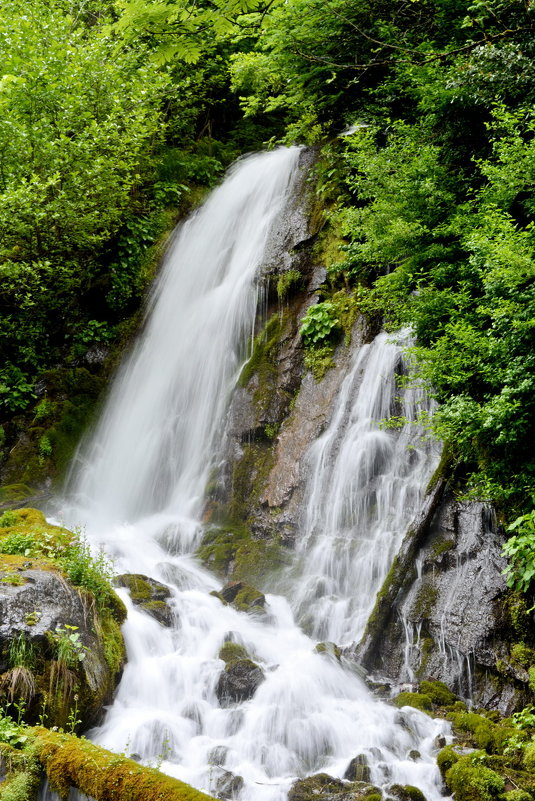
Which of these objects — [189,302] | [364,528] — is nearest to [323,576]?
[364,528]

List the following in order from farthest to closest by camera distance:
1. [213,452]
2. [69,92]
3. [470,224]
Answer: [69,92], [213,452], [470,224]

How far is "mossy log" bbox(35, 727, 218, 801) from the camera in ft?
11.6

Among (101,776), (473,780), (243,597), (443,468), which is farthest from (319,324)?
(101,776)

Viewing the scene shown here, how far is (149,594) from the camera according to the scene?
7.95 m

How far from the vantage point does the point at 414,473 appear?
881cm

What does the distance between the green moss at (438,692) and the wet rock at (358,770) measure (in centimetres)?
134

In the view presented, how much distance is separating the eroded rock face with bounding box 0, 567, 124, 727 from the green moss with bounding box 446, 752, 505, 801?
133 inches

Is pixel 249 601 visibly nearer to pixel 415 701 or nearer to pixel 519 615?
pixel 415 701

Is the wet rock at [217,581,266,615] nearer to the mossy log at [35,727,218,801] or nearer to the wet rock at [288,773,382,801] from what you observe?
the wet rock at [288,773,382,801]

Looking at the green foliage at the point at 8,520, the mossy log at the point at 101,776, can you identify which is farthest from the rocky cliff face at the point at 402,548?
the mossy log at the point at 101,776

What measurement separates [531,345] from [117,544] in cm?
712

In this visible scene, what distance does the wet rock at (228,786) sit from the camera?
16.5 feet

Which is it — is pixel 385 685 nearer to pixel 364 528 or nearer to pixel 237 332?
pixel 364 528

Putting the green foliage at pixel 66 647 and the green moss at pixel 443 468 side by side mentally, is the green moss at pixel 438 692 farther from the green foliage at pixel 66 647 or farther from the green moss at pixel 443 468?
the green foliage at pixel 66 647
